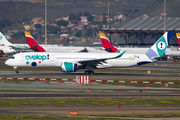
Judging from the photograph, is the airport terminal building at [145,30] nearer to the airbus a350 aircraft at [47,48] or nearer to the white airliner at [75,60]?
the airbus a350 aircraft at [47,48]

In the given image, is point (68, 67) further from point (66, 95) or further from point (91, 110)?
point (91, 110)

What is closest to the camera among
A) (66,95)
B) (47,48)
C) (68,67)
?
(66,95)

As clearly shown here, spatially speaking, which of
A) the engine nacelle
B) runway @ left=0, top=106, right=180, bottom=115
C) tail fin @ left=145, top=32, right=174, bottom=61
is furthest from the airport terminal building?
runway @ left=0, top=106, right=180, bottom=115

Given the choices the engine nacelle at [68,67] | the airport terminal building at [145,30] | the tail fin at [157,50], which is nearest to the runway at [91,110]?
the engine nacelle at [68,67]

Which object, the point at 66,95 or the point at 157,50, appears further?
the point at 157,50

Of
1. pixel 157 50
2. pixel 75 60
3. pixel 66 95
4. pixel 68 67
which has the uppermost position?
pixel 157 50

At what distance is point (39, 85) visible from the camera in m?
41.8

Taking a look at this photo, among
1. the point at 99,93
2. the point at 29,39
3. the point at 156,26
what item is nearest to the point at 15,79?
the point at 99,93

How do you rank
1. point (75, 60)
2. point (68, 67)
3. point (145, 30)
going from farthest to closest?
point (145, 30)
point (75, 60)
point (68, 67)

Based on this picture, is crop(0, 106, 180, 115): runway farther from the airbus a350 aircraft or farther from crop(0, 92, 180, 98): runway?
the airbus a350 aircraft

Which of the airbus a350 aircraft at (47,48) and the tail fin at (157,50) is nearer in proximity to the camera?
the tail fin at (157,50)

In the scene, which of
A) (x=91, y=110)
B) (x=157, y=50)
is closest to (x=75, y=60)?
(x=157, y=50)

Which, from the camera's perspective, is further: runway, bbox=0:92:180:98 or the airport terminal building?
the airport terminal building

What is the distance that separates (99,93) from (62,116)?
12.3m
